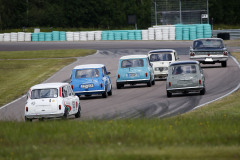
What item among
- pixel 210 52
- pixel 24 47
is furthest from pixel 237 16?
pixel 210 52

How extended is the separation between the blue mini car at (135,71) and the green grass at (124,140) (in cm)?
1496

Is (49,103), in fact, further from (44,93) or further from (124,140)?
(124,140)

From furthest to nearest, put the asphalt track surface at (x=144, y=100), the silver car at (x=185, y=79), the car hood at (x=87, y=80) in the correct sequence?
the car hood at (x=87, y=80) → the silver car at (x=185, y=79) → the asphalt track surface at (x=144, y=100)

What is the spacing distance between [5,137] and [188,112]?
8279 millimetres

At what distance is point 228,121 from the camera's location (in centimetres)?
1502

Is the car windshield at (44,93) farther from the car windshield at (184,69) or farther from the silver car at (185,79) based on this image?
the car windshield at (184,69)

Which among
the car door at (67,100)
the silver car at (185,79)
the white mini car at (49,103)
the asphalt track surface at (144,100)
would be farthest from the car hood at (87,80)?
the white mini car at (49,103)

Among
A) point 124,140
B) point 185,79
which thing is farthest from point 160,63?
point 124,140

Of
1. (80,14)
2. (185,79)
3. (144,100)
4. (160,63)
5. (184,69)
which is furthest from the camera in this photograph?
(80,14)

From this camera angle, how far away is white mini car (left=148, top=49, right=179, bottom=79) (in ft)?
110

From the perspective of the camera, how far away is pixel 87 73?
27.7m

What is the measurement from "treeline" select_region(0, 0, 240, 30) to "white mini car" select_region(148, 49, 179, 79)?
74011 millimetres

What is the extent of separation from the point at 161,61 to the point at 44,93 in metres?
14.4

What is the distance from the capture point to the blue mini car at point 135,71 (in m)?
30.6
